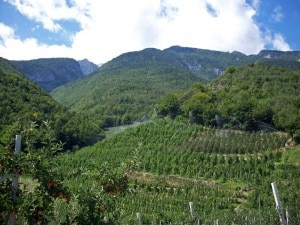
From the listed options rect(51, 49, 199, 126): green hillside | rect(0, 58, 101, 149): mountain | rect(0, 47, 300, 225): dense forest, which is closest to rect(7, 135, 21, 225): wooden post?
rect(0, 47, 300, 225): dense forest

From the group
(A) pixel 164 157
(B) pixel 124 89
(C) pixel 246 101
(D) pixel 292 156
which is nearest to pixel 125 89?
(B) pixel 124 89

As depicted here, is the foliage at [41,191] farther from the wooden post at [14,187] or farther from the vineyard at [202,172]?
the vineyard at [202,172]

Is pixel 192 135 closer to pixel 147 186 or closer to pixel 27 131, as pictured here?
pixel 147 186

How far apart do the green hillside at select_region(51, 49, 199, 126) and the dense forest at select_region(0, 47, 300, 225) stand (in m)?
0.95

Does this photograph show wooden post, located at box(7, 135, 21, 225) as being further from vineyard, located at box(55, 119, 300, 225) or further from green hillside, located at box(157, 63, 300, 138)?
green hillside, located at box(157, 63, 300, 138)

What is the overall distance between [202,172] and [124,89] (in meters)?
99.1

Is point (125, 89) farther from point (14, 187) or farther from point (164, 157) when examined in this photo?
point (14, 187)

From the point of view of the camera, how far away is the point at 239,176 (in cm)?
4141

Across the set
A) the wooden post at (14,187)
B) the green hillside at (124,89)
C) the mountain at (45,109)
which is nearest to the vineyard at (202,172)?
the wooden post at (14,187)

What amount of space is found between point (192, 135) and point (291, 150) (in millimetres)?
14426

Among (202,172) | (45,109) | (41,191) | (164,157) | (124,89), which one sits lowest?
(202,172)

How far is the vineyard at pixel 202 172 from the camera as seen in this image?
98.3 ft

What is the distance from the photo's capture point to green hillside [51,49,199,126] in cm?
12188

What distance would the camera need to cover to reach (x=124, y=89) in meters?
→ 141
